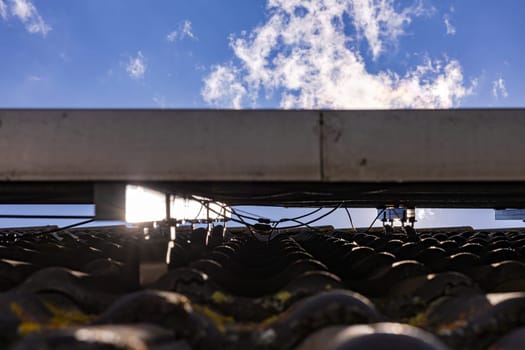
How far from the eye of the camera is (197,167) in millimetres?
1240

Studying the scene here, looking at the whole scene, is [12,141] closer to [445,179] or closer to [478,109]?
[445,179]

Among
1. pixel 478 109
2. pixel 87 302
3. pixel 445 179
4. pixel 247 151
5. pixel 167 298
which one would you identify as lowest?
pixel 87 302

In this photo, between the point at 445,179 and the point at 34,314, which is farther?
the point at 445,179

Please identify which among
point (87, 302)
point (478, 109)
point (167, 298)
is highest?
point (478, 109)

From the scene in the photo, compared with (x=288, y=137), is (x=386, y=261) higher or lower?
lower

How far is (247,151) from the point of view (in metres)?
1.24

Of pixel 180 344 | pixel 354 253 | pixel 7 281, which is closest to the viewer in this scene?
pixel 180 344

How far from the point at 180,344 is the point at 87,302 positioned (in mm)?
580

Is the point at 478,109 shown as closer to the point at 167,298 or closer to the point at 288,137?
the point at 288,137

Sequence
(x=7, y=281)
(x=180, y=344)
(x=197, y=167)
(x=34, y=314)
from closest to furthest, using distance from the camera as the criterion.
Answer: (x=180, y=344) < (x=34, y=314) < (x=197, y=167) < (x=7, y=281)

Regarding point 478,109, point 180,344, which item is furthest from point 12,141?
point 478,109

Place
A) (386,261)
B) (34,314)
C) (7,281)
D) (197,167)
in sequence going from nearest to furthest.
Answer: (34,314) → (197,167) → (7,281) → (386,261)

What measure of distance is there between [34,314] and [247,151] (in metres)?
0.81

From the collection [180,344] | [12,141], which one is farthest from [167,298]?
[12,141]
